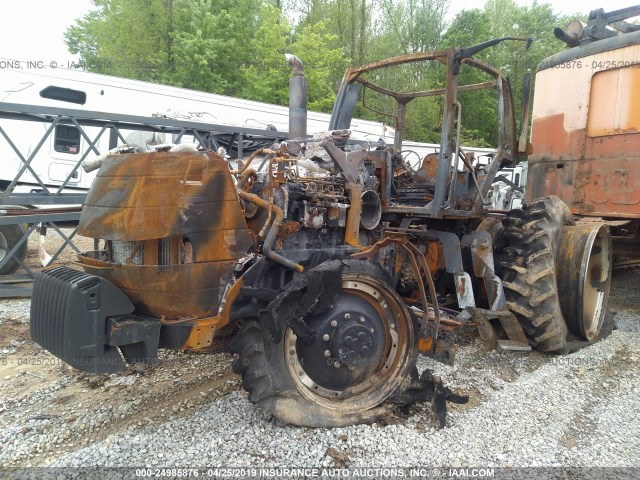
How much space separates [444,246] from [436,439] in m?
1.93

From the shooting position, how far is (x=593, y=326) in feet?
17.2

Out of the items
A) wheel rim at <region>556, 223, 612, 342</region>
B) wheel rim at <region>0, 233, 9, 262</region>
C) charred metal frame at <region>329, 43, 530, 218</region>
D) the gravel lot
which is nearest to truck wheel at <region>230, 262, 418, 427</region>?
the gravel lot

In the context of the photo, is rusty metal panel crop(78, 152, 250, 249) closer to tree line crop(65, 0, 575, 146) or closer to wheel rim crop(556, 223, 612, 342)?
wheel rim crop(556, 223, 612, 342)

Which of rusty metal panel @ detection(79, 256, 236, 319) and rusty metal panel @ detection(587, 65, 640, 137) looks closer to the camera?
rusty metal panel @ detection(79, 256, 236, 319)

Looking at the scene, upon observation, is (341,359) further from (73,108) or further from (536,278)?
(73,108)

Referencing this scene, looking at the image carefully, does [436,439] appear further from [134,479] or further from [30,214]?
[30,214]

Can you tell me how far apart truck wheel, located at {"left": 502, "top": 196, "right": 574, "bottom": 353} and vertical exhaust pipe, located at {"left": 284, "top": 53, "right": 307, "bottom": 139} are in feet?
8.08

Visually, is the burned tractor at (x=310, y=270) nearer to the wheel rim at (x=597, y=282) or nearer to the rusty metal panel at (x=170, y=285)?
the rusty metal panel at (x=170, y=285)

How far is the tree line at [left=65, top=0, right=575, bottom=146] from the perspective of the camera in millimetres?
18734

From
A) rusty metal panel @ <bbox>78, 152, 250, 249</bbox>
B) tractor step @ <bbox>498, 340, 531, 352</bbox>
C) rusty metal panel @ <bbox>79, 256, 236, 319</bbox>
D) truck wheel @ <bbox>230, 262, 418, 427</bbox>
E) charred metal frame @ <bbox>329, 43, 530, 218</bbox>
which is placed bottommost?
tractor step @ <bbox>498, 340, 531, 352</bbox>

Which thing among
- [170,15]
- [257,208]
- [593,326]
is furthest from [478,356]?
[170,15]

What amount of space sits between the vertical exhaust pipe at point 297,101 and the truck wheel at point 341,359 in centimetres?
186

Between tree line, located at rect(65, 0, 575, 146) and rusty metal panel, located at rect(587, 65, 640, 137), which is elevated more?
tree line, located at rect(65, 0, 575, 146)

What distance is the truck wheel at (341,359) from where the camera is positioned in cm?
305
